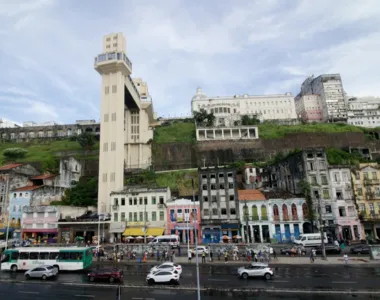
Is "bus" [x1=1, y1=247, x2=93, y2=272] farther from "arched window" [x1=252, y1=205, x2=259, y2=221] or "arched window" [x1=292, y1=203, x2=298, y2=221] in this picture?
"arched window" [x1=292, y1=203, x2=298, y2=221]

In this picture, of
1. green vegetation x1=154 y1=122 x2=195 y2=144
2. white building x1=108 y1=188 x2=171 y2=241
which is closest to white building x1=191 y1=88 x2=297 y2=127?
green vegetation x1=154 y1=122 x2=195 y2=144

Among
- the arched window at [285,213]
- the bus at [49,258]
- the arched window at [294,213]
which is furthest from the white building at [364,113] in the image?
the bus at [49,258]

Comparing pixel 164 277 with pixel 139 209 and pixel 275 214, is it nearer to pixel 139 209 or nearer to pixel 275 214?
pixel 139 209

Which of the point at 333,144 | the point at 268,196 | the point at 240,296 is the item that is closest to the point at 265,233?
the point at 268,196

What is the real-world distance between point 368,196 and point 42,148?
114 metres

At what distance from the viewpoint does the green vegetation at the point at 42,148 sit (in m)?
97.5

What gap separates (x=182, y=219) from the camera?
55094mm

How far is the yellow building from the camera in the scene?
5219 centimetres

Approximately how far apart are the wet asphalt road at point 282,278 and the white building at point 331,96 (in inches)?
4666

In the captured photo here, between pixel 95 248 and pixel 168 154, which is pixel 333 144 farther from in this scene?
pixel 95 248

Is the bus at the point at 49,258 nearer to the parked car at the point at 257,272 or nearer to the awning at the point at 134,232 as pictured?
the parked car at the point at 257,272

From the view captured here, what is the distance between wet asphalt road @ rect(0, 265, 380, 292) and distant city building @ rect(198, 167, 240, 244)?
19854 millimetres

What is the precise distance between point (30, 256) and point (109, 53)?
55447mm

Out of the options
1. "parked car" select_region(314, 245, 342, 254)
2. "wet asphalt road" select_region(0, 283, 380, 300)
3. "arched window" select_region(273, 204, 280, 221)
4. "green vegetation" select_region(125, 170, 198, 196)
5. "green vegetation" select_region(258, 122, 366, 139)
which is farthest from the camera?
"green vegetation" select_region(258, 122, 366, 139)
